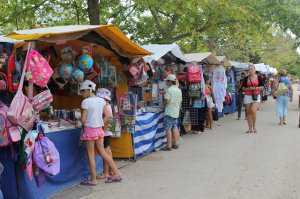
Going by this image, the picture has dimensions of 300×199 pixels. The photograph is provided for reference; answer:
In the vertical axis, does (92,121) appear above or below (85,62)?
below

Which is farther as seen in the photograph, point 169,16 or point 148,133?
point 169,16

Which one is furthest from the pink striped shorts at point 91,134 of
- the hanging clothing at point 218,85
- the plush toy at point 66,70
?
the hanging clothing at point 218,85

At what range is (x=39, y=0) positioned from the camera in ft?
57.6

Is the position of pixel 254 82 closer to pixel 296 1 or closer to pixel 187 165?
pixel 187 165

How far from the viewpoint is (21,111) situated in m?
5.78

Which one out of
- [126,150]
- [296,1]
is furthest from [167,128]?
[296,1]

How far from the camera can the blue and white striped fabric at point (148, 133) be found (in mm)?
9688

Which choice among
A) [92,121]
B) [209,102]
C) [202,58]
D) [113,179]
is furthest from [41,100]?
[209,102]

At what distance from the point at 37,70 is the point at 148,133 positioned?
4.43 m

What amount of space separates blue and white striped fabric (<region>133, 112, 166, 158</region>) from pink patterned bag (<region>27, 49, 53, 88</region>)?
3.61 m

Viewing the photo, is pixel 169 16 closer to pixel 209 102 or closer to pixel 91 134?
pixel 209 102

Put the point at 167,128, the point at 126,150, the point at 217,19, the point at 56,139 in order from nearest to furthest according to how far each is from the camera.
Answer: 1. the point at 56,139
2. the point at 126,150
3. the point at 167,128
4. the point at 217,19

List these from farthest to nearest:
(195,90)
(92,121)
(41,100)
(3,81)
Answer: (195,90)
(92,121)
(41,100)
(3,81)

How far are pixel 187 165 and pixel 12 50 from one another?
4277mm
